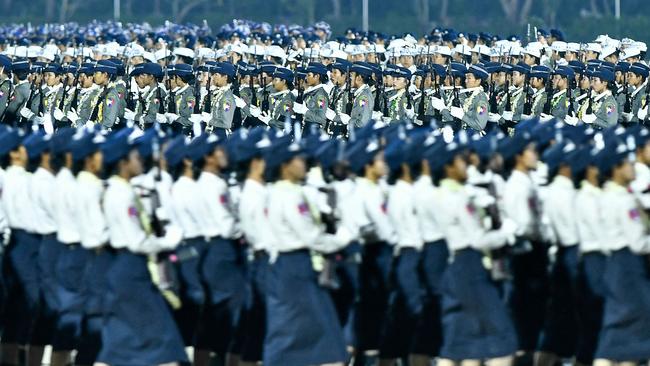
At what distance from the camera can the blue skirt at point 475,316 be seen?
13734 millimetres

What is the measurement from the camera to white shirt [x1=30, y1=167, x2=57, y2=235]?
14539 mm

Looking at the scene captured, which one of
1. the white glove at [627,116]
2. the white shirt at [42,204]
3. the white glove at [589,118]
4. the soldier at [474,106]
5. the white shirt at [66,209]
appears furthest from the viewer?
the white glove at [627,116]

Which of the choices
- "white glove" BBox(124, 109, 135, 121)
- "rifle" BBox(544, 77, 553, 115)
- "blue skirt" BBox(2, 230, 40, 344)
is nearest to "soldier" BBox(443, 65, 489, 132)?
"rifle" BBox(544, 77, 553, 115)

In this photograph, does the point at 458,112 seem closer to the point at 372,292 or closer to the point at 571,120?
the point at 571,120

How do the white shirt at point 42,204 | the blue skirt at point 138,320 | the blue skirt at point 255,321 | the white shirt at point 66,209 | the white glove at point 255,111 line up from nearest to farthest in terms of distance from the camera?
the blue skirt at point 138,320, the white shirt at point 66,209, the blue skirt at point 255,321, the white shirt at point 42,204, the white glove at point 255,111

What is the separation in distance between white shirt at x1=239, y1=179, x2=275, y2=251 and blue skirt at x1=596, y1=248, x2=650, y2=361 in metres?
2.08

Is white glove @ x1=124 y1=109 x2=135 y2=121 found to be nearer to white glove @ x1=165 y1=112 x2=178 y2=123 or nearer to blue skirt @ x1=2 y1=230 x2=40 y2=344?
white glove @ x1=165 y1=112 x2=178 y2=123

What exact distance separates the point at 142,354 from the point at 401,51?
736 inches

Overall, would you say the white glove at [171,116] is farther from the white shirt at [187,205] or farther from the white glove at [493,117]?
the white shirt at [187,205]

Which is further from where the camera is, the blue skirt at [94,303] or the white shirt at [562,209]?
the white shirt at [562,209]

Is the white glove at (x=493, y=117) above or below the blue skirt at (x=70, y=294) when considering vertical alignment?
above

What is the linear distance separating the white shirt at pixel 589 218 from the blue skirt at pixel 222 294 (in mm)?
2204

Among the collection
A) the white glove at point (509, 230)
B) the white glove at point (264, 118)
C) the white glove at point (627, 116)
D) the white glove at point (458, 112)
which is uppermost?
the white glove at point (264, 118)

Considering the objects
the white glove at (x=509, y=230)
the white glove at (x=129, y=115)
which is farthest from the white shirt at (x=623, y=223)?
the white glove at (x=129, y=115)
